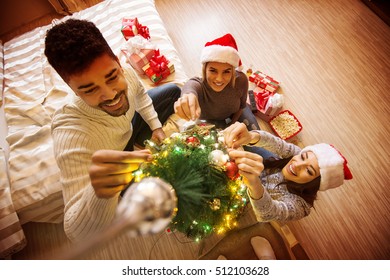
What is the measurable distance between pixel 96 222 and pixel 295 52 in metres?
2.88

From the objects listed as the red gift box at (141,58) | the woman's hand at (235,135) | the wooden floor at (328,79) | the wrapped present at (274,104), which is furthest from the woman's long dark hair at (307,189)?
the red gift box at (141,58)

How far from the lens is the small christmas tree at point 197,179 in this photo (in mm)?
900

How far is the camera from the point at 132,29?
2.25 m

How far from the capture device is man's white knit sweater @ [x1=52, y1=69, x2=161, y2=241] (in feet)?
3.50

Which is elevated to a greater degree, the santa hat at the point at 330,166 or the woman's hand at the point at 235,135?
the woman's hand at the point at 235,135

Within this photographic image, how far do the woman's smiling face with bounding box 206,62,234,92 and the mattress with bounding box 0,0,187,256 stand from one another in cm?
48

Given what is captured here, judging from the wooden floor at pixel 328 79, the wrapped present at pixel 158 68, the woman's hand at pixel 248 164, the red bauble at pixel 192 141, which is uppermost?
the red bauble at pixel 192 141

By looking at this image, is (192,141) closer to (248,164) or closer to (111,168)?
(248,164)

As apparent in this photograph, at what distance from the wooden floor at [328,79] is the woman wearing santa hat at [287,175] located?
68 cm

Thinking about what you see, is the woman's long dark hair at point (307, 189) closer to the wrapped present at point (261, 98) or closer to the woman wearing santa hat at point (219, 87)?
the woman wearing santa hat at point (219, 87)

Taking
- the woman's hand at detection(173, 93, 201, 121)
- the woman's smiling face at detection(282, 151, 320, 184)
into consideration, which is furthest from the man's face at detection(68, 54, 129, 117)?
the woman's smiling face at detection(282, 151, 320, 184)

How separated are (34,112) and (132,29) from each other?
1.18 m

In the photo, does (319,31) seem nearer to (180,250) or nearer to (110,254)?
(180,250)

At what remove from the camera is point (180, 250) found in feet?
6.38
